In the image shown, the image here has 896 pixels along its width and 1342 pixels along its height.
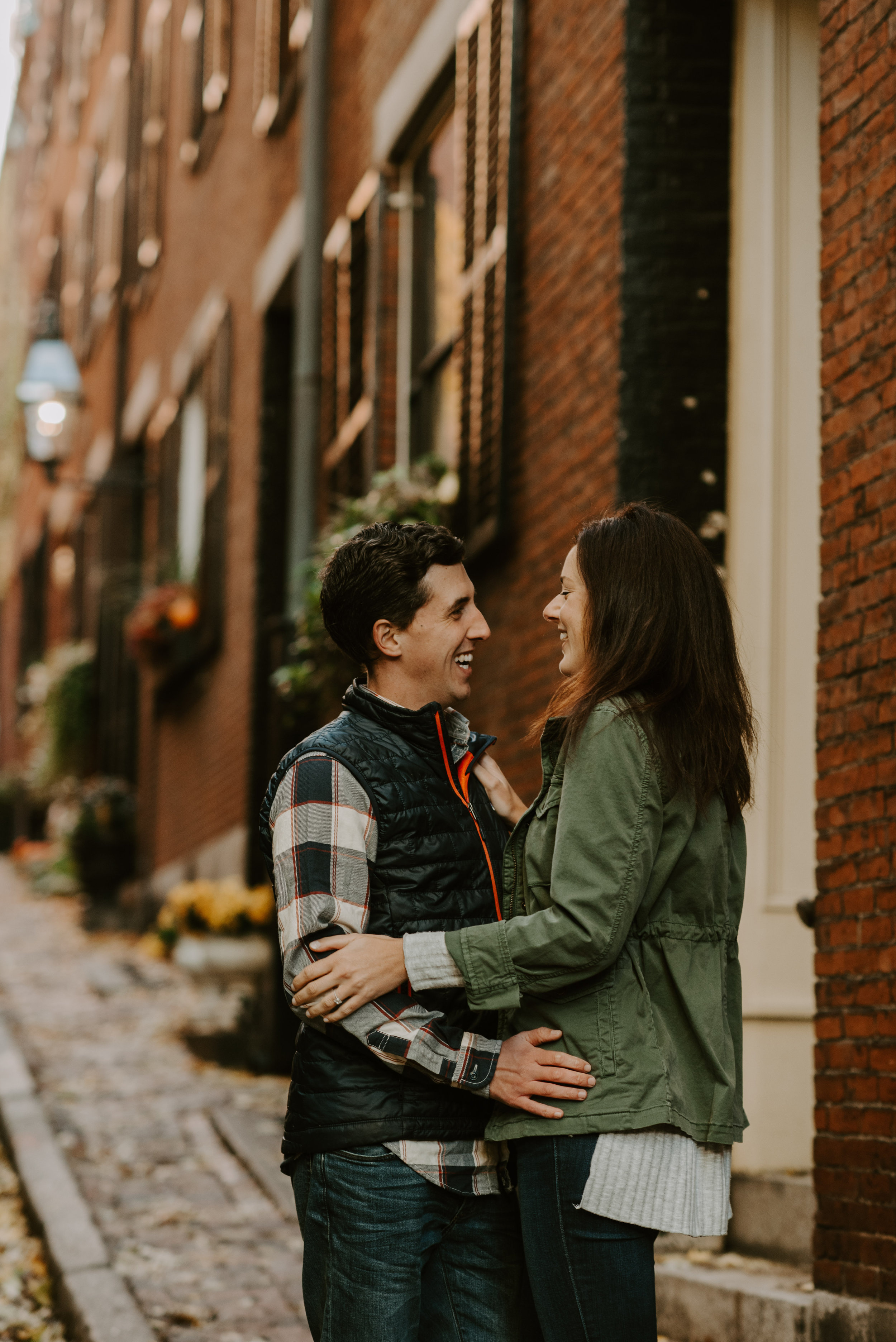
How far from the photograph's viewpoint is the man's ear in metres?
2.79

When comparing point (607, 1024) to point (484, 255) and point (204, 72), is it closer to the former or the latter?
point (484, 255)

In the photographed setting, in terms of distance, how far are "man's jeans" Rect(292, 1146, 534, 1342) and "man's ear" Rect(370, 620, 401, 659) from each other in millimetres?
801

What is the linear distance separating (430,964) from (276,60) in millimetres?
9794

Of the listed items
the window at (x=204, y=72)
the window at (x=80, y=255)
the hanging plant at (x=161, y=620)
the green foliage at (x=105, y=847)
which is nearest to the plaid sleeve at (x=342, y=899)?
the hanging plant at (x=161, y=620)

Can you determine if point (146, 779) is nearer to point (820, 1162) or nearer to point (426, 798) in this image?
point (820, 1162)

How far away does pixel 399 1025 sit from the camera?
2.53 meters

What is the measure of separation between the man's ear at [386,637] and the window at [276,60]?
844cm

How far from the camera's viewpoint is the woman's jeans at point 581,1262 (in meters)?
2.44

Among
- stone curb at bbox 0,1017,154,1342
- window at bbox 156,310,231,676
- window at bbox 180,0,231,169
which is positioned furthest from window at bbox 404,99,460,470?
window at bbox 180,0,231,169

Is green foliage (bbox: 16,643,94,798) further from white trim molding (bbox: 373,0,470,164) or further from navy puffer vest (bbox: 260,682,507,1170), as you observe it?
navy puffer vest (bbox: 260,682,507,1170)

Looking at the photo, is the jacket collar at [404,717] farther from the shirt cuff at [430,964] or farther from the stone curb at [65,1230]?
the stone curb at [65,1230]

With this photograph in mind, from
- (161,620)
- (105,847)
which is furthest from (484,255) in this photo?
(105,847)

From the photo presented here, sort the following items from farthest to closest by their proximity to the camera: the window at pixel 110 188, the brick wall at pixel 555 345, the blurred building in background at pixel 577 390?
the window at pixel 110 188 < the brick wall at pixel 555 345 < the blurred building in background at pixel 577 390

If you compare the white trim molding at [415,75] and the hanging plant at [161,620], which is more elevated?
the white trim molding at [415,75]
